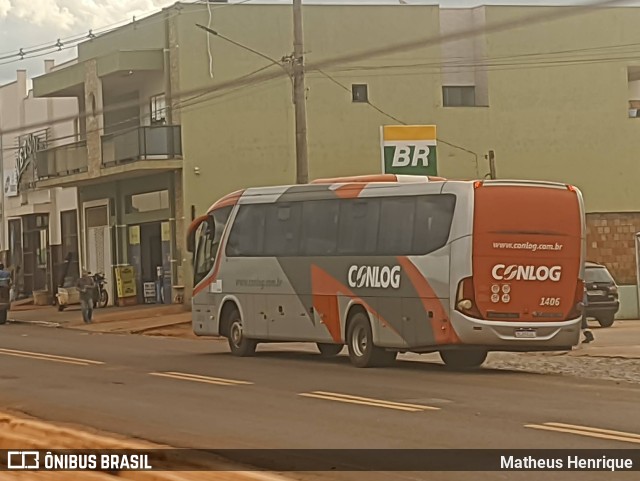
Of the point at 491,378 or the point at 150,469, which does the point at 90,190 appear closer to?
the point at 491,378

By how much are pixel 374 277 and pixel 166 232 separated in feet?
71.1

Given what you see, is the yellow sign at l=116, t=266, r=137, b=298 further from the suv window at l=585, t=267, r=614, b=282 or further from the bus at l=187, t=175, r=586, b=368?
the bus at l=187, t=175, r=586, b=368

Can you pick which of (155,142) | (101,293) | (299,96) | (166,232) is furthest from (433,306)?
(101,293)

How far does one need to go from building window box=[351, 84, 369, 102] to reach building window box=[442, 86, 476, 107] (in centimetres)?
278

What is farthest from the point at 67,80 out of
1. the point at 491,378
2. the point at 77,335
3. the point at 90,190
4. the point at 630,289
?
the point at 491,378

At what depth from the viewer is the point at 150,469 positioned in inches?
396

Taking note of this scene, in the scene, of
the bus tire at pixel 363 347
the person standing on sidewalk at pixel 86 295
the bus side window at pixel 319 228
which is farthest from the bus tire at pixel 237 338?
the person standing on sidewalk at pixel 86 295

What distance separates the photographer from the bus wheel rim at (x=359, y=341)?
21.8 meters

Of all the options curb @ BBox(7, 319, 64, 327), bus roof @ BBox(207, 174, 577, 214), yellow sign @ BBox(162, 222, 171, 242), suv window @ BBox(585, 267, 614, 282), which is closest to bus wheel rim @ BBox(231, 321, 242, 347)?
bus roof @ BBox(207, 174, 577, 214)

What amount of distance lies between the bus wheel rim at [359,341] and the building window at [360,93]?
2078 cm

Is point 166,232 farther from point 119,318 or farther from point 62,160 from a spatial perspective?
point 62,160

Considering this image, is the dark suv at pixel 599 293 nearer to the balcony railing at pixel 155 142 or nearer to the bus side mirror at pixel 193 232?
the bus side mirror at pixel 193 232

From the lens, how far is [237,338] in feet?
81.5

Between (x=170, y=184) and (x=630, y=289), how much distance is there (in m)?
15.1
